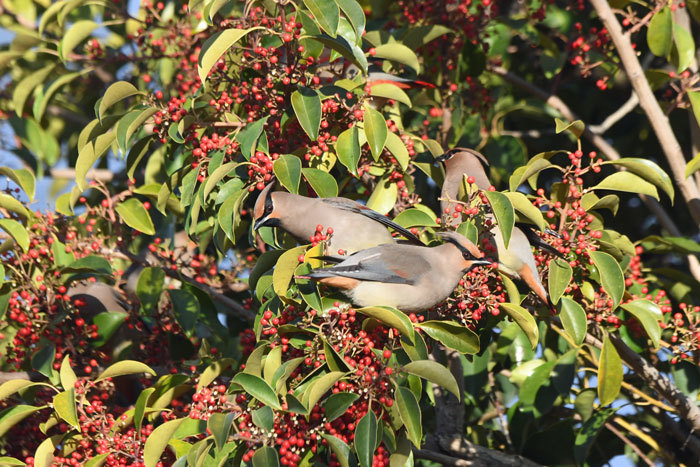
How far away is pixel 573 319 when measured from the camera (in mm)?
2805

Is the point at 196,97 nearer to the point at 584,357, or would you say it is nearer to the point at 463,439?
the point at 463,439

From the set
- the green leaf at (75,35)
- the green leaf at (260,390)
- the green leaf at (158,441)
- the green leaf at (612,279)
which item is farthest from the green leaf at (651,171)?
the green leaf at (75,35)

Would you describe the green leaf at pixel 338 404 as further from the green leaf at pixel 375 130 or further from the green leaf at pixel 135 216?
the green leaf at pixel 135 216

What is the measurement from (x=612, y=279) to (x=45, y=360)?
2.03 m

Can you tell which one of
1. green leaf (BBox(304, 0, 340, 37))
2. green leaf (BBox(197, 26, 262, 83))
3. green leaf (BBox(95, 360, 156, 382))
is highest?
green leaf (BBox(304, 0, 340, 37))

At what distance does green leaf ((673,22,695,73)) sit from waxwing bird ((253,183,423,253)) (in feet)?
5.04

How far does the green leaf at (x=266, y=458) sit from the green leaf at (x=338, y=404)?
0.60ft

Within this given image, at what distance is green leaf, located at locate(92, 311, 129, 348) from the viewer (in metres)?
3.47

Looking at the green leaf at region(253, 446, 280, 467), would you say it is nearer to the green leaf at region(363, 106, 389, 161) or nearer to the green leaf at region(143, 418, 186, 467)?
the green leaf at region(143, 418, 186, 467)

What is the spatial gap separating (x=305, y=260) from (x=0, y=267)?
1.19 metres

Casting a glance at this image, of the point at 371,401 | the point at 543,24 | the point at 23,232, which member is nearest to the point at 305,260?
the point at 371,401

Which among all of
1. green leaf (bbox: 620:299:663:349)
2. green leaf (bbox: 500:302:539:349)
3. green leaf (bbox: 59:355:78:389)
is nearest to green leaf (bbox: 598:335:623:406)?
green leaf (bbox: 620:299:663:349)

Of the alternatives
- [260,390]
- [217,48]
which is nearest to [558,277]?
[260,390]

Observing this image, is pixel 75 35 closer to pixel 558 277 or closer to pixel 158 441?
pixel 158 441
